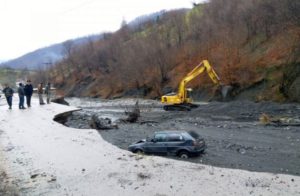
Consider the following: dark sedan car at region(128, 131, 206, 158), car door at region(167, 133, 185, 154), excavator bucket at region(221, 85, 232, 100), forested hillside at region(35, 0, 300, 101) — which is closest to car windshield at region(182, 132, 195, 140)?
dark sedan car at region(128, 131, 206, 158)

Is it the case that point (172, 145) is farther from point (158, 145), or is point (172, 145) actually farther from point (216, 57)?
point (216, 57)

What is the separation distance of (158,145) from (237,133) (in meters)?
9.03

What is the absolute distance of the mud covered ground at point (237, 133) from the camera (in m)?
17.2

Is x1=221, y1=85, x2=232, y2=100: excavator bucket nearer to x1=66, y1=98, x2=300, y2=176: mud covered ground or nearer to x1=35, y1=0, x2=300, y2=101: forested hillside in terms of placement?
x1=35, y1=0, x2=300, y2=101: forested hillside

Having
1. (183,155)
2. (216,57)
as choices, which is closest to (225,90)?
(216,57)

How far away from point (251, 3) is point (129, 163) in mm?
58688

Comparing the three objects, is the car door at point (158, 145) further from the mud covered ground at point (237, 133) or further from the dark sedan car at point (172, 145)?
the mud covered ground at point (237, 133)

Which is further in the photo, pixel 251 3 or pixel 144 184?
pixel 251 3

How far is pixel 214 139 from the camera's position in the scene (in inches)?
929

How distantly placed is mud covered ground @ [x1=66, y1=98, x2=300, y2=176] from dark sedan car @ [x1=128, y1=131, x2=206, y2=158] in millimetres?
476

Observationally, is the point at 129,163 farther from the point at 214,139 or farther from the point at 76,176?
the point at 214,139

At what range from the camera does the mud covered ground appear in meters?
17.2

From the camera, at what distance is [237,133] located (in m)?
25.5

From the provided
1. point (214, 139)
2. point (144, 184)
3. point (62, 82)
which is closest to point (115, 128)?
point (214, 139)
